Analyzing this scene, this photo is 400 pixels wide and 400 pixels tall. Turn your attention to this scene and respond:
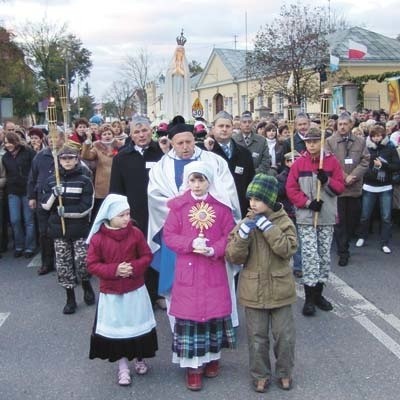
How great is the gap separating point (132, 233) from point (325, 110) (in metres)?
2.68

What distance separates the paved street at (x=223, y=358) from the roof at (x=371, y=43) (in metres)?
28.9

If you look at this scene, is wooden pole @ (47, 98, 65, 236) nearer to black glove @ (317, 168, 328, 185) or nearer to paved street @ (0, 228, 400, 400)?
paved street @ (0, 228, 400, 400)

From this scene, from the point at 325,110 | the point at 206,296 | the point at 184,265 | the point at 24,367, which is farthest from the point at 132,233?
the point at 325,110

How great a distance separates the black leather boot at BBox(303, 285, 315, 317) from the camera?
18.2 feet

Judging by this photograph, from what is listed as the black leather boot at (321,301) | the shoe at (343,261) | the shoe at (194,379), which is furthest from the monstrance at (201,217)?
the shoe at (343,261)

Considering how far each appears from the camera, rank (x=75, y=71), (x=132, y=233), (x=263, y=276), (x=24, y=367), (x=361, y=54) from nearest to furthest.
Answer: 1. (x=263, y=276)
2. (x=132, y=233)
3. (x=24, y=367)
4. (x=361, y=54)
5. (x=75, y=71)

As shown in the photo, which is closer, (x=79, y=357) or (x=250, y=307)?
(x=250, y=307)

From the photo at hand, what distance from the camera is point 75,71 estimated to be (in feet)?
213

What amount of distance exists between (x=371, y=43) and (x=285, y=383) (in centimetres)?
3446

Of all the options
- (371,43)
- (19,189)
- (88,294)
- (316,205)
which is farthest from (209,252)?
(371,43)

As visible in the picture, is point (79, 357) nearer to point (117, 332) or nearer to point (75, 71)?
point (117, 332)

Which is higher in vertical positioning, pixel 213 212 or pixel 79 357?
pixel 213 212

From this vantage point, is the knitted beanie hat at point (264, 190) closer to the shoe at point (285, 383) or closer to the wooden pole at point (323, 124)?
the shoe at point (285, 383)

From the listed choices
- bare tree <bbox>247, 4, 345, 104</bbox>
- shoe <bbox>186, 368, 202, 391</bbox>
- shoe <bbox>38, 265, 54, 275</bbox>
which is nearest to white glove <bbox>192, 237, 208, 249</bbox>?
shoe <bbox>186, 368, 202, 391</bbox>
